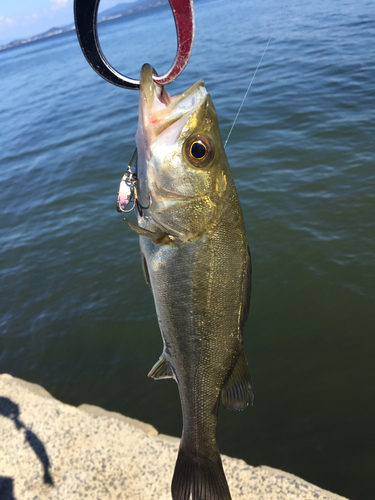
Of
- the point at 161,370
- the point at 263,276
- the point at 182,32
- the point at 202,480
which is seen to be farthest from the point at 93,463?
the point at 263,276

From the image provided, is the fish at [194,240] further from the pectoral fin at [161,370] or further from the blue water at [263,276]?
the blue water at [263,276]

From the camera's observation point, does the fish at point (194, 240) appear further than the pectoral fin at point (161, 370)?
No

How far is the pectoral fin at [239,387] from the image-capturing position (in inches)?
94.6

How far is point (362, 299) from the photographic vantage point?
6027 mm

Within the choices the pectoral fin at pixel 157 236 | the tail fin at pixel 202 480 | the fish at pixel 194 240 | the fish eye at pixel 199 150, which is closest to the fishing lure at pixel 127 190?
the fish at pixel 194 240

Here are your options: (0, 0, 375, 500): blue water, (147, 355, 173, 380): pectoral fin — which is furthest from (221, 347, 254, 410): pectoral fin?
(0, 0, 375, 500): blue water

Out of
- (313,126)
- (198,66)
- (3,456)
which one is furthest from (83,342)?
(198,66)

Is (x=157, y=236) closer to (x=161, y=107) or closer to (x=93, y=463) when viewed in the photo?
(x=161, y=107)

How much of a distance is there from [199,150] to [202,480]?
2.16m

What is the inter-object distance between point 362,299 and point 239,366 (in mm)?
4400

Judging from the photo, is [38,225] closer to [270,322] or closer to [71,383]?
[71,383]

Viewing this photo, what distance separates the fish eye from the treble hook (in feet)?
1.31

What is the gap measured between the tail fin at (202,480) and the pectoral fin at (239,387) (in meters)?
0.45

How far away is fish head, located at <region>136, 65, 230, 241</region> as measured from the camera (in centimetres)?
207
